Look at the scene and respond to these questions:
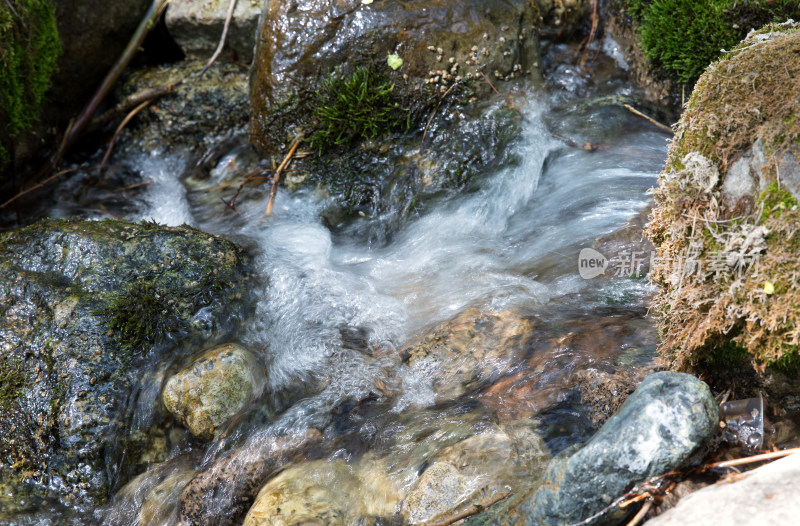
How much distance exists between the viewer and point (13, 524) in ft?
12.3

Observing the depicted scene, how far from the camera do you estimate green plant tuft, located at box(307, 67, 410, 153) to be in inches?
212

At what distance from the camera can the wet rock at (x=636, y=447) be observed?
2336 millimetres

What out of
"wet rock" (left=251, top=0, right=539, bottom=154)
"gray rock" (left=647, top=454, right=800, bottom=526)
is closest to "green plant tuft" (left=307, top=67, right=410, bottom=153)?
"wet rock" (left=251, top=0, right=539, bottom=154)

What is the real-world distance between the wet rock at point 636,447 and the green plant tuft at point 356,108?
3760 mm

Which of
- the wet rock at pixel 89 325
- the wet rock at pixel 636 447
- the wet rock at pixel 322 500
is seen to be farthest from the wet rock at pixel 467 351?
the wet rock at pixel 89 325

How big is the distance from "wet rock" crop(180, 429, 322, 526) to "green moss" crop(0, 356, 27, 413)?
1.55m

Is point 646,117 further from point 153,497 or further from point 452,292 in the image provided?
point 153,497

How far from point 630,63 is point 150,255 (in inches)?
204

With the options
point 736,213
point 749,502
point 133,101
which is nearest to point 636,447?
point 749,502

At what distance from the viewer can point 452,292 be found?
468cm

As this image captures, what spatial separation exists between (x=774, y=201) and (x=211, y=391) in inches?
141

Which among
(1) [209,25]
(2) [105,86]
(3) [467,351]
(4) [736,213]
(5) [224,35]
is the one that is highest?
(1) [209,25]

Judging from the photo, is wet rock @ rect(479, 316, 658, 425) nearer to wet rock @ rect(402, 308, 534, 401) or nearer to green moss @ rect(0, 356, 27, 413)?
wet rock @ rect(402, 308, 534, 401)

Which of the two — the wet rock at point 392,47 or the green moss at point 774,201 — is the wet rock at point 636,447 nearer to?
the green moss at point 774,201
